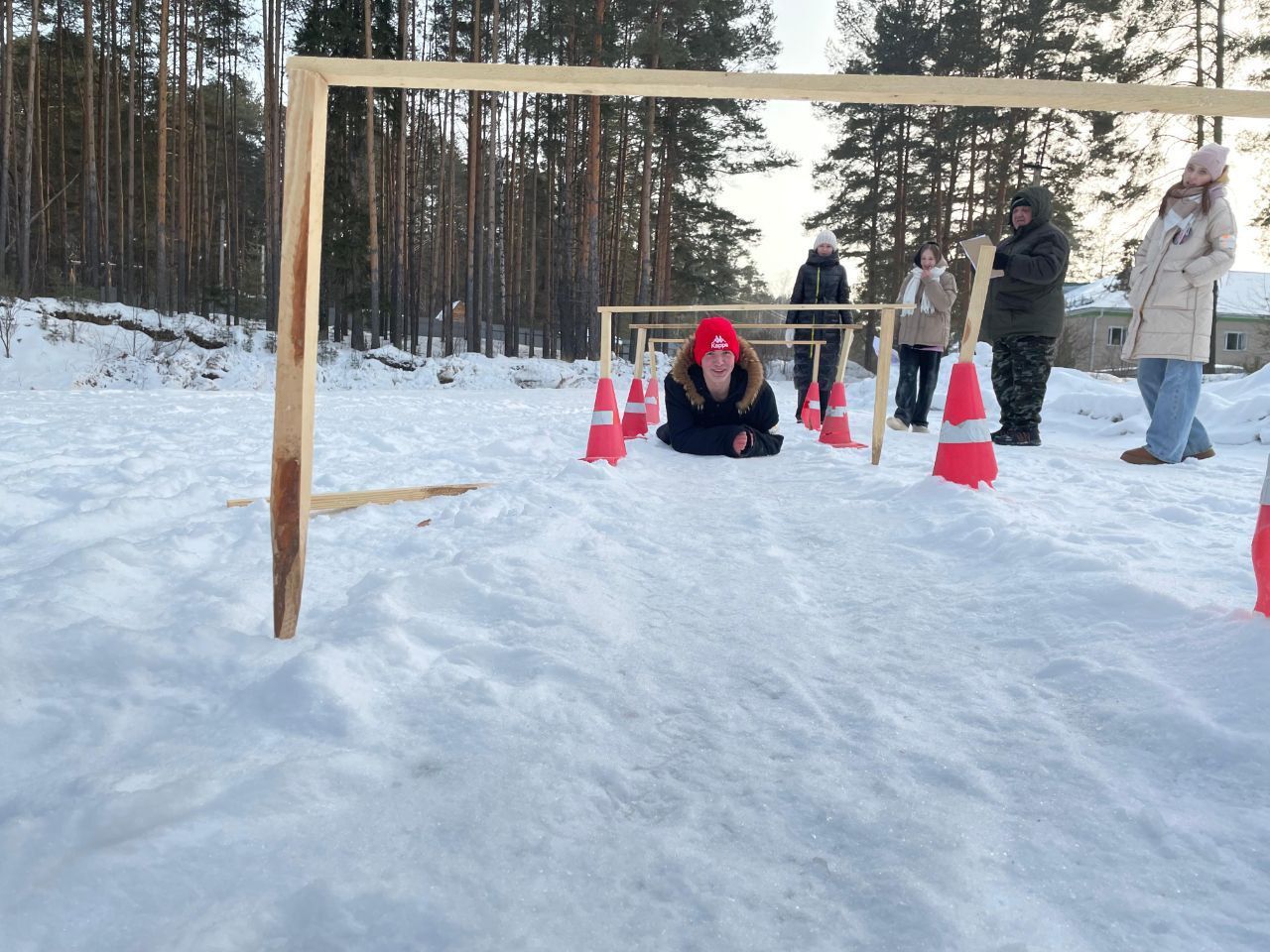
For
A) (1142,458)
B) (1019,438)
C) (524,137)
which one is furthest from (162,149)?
(1142,458)

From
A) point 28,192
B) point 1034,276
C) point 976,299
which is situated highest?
point 28,192

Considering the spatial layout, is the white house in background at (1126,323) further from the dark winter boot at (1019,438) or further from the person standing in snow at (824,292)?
the dark winter boot at (1019,438)

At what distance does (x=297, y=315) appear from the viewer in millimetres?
1595

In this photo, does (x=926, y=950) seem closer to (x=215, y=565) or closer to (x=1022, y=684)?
Answer: (x=1022, y=684)

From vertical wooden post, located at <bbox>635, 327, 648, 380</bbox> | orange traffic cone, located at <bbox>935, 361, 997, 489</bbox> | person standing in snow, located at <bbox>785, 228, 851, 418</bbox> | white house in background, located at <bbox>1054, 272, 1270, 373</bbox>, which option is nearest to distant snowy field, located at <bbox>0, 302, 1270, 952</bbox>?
orange traffic cone, located at <bbox>935, 361, 997, 489</bbox>

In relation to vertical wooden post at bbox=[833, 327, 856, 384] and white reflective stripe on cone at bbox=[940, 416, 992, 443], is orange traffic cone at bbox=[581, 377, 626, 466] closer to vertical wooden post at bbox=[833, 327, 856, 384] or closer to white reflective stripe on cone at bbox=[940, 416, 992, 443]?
white reflective stripe on cone at bbox=[940, 416, 992, 443]

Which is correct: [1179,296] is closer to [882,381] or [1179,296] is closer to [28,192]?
[882,381]

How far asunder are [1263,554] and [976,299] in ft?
7.26

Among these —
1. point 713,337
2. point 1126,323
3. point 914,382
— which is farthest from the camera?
point 1126,323

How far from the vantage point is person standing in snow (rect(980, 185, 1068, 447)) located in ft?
18.2

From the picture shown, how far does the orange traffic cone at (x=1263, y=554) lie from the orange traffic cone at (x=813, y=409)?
5.44 m

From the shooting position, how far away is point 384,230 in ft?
69.7

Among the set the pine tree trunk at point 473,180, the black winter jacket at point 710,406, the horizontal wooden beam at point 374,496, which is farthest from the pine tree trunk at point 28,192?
the horizontal wooden beam at point 374,496

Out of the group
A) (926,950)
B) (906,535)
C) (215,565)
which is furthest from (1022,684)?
(215,565)
